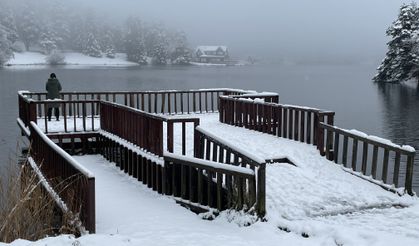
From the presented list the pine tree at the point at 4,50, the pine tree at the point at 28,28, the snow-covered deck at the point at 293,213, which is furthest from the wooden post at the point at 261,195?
the pine tree at the point at 28,28

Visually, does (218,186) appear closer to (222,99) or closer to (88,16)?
(222,99)

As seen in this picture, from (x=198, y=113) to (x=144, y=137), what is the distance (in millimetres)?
8534

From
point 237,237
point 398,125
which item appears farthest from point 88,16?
point 237,237

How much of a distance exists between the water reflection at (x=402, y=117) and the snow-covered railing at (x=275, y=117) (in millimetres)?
5369

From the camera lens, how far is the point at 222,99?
15.8m

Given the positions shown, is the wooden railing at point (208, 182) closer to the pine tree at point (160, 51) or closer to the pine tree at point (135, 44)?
the pine tree at point (135, 44)

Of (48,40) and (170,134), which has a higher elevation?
(48,40)

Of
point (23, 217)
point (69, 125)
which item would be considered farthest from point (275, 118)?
point (23, 217)

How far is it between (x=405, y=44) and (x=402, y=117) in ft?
116

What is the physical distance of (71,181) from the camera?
768cm

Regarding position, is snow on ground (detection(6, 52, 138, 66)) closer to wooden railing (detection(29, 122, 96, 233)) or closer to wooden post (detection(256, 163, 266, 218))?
wooden railing (detection(29, 122, 96, 233))

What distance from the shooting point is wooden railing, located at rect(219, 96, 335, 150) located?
11.9 metres

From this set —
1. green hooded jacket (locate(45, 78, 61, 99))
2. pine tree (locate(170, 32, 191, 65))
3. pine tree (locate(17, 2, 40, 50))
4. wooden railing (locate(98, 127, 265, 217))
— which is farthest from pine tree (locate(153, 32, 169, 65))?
wooden railing (locate(98, 127, 265, 217))

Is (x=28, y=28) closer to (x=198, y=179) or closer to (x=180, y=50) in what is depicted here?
(x=180, y=50)
